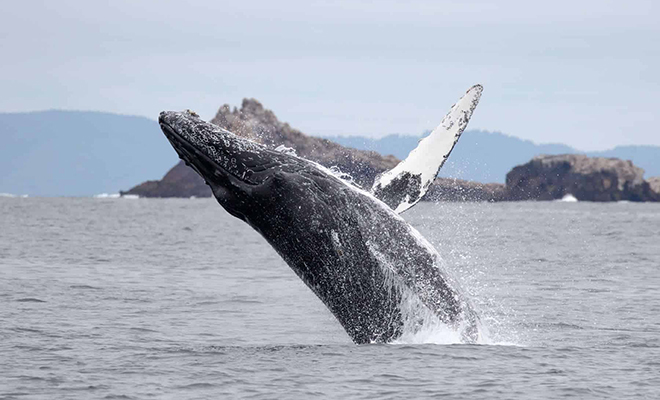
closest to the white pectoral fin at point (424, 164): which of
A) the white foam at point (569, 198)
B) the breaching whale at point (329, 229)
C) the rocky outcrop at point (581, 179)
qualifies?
the breaching whale at point (329, 229)

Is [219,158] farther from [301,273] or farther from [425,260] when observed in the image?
[425,260]

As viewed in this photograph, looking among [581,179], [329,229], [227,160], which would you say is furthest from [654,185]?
[227,160]

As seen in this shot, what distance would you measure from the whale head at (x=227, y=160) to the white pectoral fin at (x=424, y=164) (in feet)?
3.97

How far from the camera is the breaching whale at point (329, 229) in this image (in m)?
10.3

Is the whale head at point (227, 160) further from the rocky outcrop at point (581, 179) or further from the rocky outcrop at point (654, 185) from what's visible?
the rocky outcrop at point (654, 185)

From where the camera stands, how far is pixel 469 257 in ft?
103

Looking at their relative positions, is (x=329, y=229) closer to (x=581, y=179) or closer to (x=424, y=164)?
(x=424, y=164)

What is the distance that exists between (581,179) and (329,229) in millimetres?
167473

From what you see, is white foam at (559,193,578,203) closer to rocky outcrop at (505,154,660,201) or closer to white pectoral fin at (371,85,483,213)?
rocky outcrop at (505,154,660,201)

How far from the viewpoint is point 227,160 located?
33.9 ft

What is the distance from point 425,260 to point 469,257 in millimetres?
20986

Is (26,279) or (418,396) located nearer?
(418,396)

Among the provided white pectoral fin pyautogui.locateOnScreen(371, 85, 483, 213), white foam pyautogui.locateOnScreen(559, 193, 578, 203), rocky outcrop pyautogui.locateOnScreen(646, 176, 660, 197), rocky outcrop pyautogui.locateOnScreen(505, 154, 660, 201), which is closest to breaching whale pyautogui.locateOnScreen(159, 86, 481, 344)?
white pectoral fin pyautogui.locateOnScreen(371, 85, 483, 213)

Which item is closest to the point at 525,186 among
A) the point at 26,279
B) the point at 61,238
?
the point at 61,238
